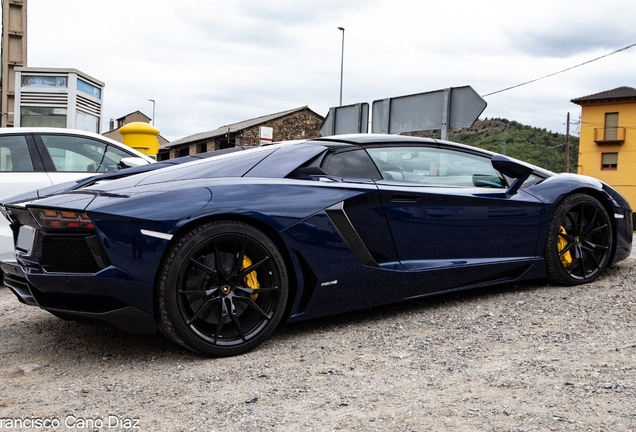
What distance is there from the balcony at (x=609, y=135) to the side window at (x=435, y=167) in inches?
1826

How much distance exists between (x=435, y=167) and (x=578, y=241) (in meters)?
1.33

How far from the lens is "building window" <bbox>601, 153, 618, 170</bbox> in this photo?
46.5 meters

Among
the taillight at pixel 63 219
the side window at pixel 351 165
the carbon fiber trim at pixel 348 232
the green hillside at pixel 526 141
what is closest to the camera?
the taillight at pixel 63 219

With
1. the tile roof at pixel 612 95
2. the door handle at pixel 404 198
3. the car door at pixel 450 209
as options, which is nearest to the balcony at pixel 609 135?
the tile roof at pixel 612 95

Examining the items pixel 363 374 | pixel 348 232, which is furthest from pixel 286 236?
pixel 363 374

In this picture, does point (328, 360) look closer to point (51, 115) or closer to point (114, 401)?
point (114, 401)

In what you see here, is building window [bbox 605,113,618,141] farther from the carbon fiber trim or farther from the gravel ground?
the carbon fiber trim

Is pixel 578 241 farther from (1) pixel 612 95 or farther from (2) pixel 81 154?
(1) pixel 612 95

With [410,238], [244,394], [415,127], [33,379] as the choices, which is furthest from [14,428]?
[415,127]

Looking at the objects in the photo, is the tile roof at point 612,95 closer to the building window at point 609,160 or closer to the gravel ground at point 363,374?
the building window at point 609,160

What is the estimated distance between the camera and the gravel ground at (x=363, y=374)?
2.34m

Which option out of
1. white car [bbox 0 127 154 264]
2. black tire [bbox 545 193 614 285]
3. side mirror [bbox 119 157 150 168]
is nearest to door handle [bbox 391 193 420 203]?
black tire [bbox 545 193 614 285]

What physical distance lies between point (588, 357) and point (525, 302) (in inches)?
41.9

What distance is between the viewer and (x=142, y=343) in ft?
11.3
